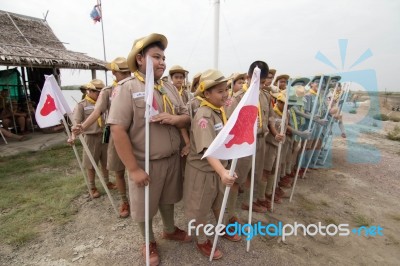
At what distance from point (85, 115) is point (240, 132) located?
312cm

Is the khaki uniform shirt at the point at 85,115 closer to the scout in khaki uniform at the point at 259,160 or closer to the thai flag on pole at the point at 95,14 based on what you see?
the scout in khaki uniform at the point at 259,160

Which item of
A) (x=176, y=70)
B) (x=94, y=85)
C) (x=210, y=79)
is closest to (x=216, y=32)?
(x=176, y=70)

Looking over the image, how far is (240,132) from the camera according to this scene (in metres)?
2.25

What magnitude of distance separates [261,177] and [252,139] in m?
1.92

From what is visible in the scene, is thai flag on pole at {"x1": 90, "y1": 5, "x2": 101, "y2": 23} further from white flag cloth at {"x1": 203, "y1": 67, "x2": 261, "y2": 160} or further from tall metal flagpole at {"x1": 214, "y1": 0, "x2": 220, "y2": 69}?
white flag cloth at {"x1": 203, "y1": 67, "x2": 261, "y2": 160}

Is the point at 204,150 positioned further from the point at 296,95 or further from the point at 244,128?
the point at 296,95

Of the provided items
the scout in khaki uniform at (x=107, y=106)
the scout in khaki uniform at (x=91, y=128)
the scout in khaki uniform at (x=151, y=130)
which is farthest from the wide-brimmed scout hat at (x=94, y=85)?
the scout in khaki uniform at (x=151, y=130)

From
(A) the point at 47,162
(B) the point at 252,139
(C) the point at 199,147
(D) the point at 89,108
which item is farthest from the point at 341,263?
(A) the point at 47,162

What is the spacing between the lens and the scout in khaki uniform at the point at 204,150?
7.98 ft

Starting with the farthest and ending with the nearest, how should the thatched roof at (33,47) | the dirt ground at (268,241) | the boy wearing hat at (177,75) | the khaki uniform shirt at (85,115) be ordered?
the thatched roof at (33,47), the boy wearing hat at (177,75), the khaki uniform shirt at (85,115), the dirt ground at (268,241)

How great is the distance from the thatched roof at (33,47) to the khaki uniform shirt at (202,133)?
25.3 ft

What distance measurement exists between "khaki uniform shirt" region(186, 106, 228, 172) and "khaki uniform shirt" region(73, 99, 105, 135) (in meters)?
2.21

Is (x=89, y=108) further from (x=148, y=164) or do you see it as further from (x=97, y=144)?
(x=148, y=164)

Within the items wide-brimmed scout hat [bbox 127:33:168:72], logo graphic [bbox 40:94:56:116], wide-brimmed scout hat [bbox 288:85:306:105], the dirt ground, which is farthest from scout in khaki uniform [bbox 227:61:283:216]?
logo graphic [bbox 40:94:56:116]
